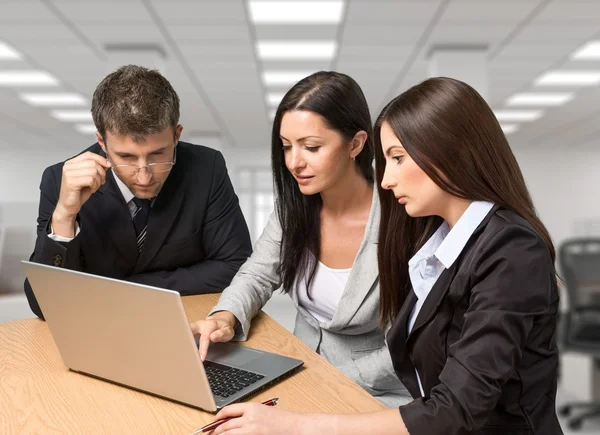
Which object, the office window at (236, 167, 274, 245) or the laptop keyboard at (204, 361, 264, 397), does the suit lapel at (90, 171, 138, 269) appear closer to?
the laptop keyboard at (204, 361, 264, 397)

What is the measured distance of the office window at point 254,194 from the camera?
1214 centimetres

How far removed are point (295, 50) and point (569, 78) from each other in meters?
3.05

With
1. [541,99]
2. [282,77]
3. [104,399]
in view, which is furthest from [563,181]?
[104,399]

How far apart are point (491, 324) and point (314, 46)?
A: 171 inches

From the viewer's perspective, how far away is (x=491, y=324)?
0.81m

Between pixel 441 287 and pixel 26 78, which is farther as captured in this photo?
pixel 26 78

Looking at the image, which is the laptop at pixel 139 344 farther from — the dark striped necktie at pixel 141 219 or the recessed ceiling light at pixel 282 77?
the recessed ceiling light at pixel 282 77

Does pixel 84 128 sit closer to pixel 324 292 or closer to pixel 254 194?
pixel 254 194

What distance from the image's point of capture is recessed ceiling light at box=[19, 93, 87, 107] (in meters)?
6.70

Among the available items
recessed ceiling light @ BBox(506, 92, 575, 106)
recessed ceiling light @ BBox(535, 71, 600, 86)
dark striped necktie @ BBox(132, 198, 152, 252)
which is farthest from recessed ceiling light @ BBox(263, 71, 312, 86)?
dark striped necktie @ BBox(132, 198, 152, 252)

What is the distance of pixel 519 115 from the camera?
27.1ft

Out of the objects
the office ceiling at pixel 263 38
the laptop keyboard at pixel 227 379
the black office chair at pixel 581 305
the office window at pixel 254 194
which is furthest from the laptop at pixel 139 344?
the office window at pixel 254 194

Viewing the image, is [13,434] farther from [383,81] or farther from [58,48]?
[383,81]

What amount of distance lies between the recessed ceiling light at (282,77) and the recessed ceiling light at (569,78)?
2.47 meters
